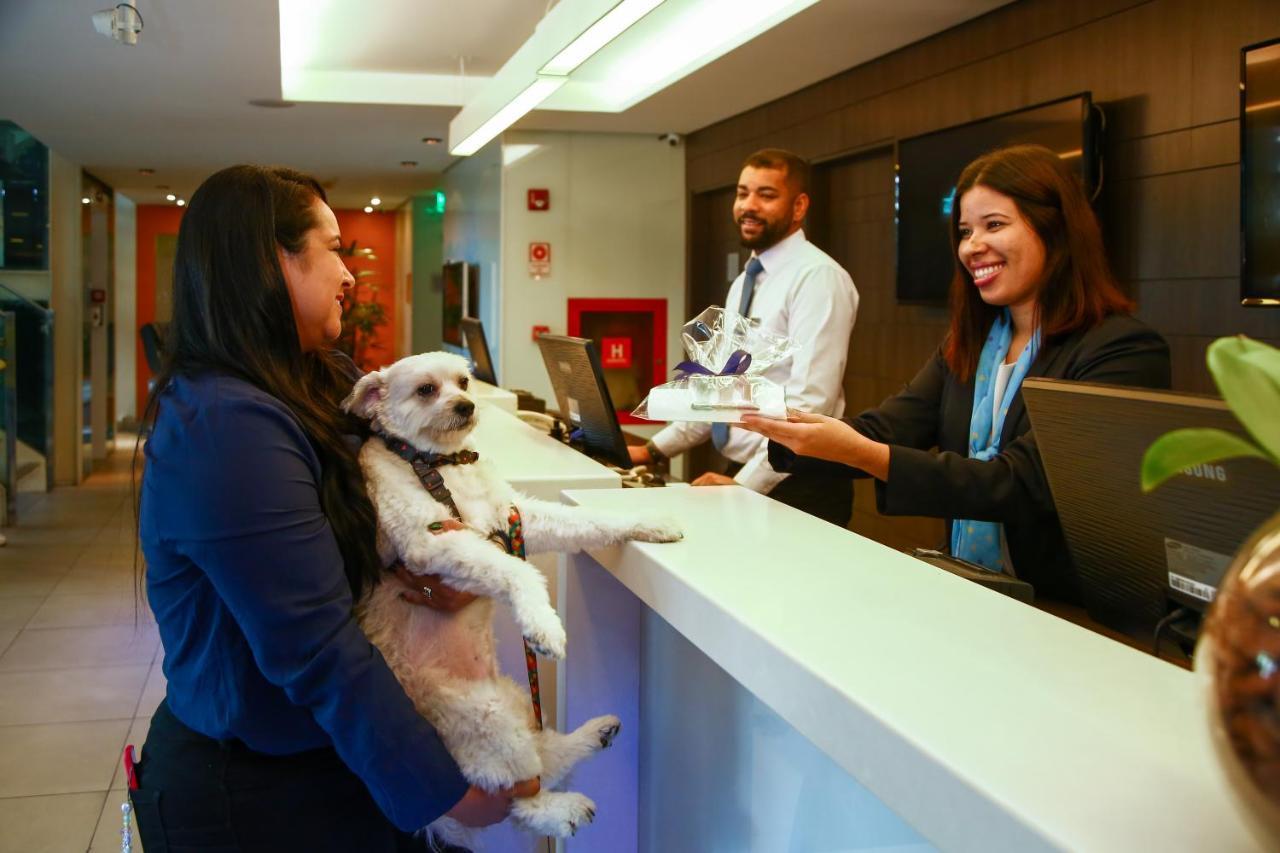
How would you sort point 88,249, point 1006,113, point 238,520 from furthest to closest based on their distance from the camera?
point 88,249, point 1006,113, point 238,520

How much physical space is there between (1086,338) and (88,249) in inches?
398

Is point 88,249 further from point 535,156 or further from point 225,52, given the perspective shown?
point 225,52

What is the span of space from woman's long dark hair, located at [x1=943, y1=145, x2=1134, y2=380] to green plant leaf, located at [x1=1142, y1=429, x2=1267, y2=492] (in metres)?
1.39

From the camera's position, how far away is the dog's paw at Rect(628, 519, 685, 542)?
1.61 metres

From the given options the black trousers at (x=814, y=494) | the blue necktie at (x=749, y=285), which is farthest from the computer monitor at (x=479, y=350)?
the black trousers at (x=814, y=494)

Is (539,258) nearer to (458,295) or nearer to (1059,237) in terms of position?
(458,295)

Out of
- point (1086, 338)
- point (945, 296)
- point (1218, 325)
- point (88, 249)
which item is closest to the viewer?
point (1086, 338)

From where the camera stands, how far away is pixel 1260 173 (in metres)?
3.21

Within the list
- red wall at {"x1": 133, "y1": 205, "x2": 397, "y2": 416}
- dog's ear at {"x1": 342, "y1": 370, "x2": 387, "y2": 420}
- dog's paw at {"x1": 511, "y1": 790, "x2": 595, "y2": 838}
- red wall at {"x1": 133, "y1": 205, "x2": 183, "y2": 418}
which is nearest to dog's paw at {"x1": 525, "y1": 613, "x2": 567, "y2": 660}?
dog's paw at {"x1": 511, "y1": 790, "x2": 595, "y2": 838}

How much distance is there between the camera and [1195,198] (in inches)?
143

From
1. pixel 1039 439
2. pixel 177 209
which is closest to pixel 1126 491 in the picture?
pixel 1039 439

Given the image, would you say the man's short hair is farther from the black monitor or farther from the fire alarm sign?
the fire alarm sign

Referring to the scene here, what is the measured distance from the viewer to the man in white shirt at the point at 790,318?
300cm

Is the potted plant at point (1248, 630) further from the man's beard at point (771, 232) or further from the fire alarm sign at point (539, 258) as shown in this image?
the fire alarm sign at point (539, 258)
